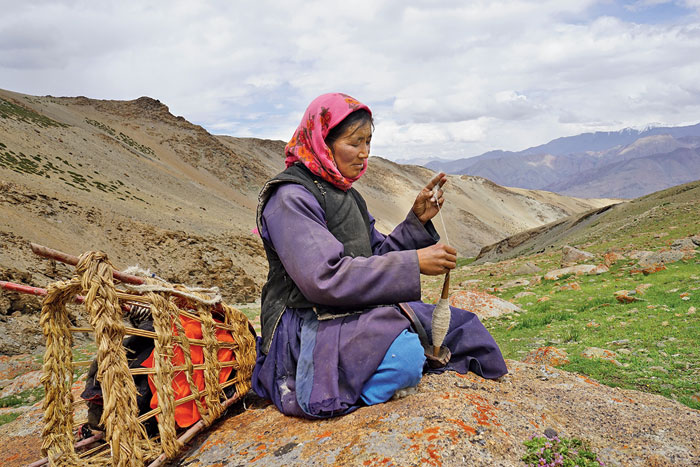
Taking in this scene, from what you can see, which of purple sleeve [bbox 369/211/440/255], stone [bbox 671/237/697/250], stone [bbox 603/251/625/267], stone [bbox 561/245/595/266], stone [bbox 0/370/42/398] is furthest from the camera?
stone [bbox 561/245/595/266]

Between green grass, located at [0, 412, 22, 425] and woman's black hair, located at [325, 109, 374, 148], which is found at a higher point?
woman's black hair, located at [325, 109, 374, 148]

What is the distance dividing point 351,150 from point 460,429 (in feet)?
5.09

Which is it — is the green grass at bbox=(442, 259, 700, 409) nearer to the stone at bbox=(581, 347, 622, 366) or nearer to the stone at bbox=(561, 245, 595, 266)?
the stone at bbox=(581, 347, 622, 366)

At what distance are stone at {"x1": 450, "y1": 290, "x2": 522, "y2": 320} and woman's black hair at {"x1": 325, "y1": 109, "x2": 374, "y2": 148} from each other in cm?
613

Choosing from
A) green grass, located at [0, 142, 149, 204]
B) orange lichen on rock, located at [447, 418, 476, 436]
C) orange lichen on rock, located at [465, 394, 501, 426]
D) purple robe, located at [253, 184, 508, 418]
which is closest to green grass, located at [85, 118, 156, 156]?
green grass, located at [0, 142, 149, 204]

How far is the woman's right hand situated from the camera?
2.04 meters

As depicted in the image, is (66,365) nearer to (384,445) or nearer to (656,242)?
(384,445)

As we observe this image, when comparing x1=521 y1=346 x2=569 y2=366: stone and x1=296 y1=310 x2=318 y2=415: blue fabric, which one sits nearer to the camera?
x1=296 y1=310 x2=318 y2=415: blue fabric

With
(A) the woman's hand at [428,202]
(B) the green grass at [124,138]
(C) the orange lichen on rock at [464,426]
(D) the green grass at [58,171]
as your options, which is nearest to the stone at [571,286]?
(A) the woman's hand at [428,202]

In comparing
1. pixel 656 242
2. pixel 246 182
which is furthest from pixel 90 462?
pixel 246 182

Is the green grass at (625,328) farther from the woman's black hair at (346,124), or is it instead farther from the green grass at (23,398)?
the green grass at (23,398)

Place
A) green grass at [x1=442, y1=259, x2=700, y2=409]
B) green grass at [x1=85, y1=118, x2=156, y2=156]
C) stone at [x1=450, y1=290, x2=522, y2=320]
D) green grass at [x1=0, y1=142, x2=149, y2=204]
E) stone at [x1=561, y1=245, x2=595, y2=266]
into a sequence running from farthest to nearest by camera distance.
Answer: green grass at [x1=85, y1=118, x2=156, y2=156] → green grass at [x1=0, y1=142, x2=149, y2=204] → stone at [x1=561, y1=245, x2=595, y2=266] → stone at [x1=450, y1=290, x2=522, y2=320] → green grass at [x1=442, y1=259, x2=700, y2=409]

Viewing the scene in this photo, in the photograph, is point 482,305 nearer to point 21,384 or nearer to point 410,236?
point 410,236

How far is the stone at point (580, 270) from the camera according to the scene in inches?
409
